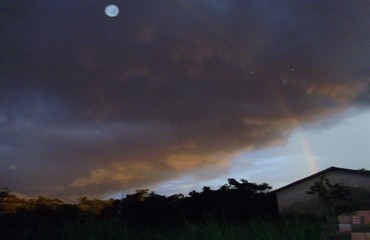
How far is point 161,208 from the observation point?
928 inches

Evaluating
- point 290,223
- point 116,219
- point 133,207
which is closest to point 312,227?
point 290,223

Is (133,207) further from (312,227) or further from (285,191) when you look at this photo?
(312,227)

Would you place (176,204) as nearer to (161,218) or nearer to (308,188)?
(161,218)

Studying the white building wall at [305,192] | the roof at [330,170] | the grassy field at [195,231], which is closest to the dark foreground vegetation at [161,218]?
the grassy field at [195,231]

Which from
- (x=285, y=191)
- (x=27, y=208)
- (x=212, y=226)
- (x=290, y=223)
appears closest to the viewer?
(x=290, y=223)

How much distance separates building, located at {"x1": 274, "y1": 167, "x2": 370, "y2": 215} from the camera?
966 inches

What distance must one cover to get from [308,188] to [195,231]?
19188mm

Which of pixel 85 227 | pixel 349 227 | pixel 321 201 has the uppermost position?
pixel 321 201

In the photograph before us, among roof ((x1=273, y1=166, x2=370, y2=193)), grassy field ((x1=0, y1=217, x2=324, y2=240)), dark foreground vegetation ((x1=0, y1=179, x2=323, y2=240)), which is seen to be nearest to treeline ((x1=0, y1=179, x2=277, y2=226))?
dark foreground vegetation ((x1=0, y1=179, x2=323, y2=240))

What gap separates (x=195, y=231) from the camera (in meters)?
9.02

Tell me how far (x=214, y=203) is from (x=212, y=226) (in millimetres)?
16617

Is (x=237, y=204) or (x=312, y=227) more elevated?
(x=237, y=204)

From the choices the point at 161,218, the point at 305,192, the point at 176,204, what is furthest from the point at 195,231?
the point at 305,192

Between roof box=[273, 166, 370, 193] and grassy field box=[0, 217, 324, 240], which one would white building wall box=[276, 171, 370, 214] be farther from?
grassy field box=[0, 217, 324, 240]
